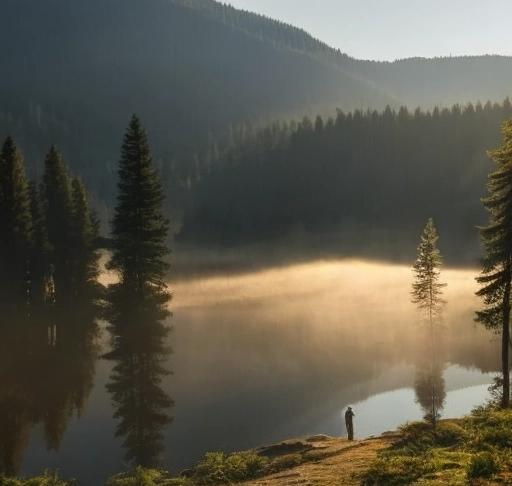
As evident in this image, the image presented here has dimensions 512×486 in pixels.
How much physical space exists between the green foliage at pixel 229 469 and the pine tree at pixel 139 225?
2147 centimetres

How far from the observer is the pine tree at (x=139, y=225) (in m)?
41.8

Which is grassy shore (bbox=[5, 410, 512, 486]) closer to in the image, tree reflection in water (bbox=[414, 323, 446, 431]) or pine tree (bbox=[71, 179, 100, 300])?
tree reflection in water (bbox=[414, 323, 446, 431])

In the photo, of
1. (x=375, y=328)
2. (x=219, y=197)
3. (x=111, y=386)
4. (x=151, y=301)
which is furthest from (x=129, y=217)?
(x=219, y=197)

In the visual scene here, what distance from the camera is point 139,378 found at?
37.9 meters

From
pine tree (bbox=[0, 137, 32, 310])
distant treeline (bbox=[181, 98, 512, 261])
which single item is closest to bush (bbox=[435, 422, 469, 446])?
pine tree (bbox=[0, 137, 32, 310])

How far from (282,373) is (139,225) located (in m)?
15.1

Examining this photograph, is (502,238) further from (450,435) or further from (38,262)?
(38,262)

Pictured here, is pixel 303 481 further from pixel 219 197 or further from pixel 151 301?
pixel 219 197

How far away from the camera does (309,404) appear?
124 feet

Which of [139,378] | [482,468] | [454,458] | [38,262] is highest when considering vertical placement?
[38,262]

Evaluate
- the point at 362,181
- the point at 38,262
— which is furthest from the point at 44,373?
the point at 362,181

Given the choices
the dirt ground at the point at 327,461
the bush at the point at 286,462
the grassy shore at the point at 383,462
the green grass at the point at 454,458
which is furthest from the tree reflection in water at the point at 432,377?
the bush at the point at 286,462

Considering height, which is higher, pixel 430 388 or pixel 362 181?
pixel 362 181

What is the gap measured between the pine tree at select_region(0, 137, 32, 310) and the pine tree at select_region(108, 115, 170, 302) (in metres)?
12.6
